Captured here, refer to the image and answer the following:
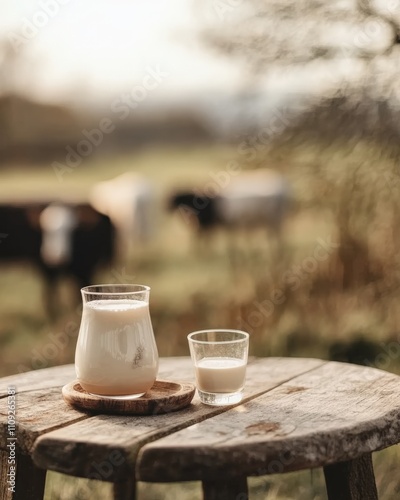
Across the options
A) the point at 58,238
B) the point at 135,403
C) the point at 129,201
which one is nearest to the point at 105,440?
the point at 135,403

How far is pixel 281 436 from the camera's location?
1.11 meters

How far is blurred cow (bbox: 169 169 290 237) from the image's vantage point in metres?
6.00

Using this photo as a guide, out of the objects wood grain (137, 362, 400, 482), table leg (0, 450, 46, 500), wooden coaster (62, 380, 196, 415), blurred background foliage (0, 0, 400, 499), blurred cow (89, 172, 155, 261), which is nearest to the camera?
wood grain (137, 362, 400, 482)

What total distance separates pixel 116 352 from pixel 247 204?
15.7 feet

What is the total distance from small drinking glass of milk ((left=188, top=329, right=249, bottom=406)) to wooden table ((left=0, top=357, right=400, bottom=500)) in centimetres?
3

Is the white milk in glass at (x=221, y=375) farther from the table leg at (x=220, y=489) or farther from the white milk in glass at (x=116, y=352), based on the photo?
the table leg at (x=220, y=489)

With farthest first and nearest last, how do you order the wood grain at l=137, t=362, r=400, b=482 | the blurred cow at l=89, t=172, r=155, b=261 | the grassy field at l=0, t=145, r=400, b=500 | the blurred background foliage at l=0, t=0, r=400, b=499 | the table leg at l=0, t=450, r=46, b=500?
1. the blurred cow at l=89, t=172, r=155, b=261
2. the blurred background foliage at l=0, t=0, r=400, b=499
3. the grassy field at l=0, t=145, r=400, b=500
4. the table leg at l=0, t=450, r=46, b=500
5. the wood grain at l=137, t=362, r=400, b=482

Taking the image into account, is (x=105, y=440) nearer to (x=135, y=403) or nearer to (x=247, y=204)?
(x=135, y=403)

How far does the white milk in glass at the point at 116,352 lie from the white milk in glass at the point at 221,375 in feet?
0.30

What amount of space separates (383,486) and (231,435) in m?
1.46

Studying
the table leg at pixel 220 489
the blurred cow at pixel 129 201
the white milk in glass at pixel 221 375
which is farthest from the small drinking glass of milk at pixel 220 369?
the blurred cow at pixel 129 201

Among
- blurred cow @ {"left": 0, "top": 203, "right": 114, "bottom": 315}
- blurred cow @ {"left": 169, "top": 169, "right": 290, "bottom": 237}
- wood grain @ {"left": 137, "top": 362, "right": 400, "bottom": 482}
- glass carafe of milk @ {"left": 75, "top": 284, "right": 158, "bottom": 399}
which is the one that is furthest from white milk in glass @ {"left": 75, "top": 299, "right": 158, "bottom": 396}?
blurred cow @ {"left": 169, "top": 169, "right": 290, "bottom": 237}

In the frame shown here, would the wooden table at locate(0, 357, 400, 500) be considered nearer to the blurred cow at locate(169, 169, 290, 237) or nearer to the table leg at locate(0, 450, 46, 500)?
Answer: the table leg at locate(0, 450, 46, 500)

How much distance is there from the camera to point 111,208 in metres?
5.95
